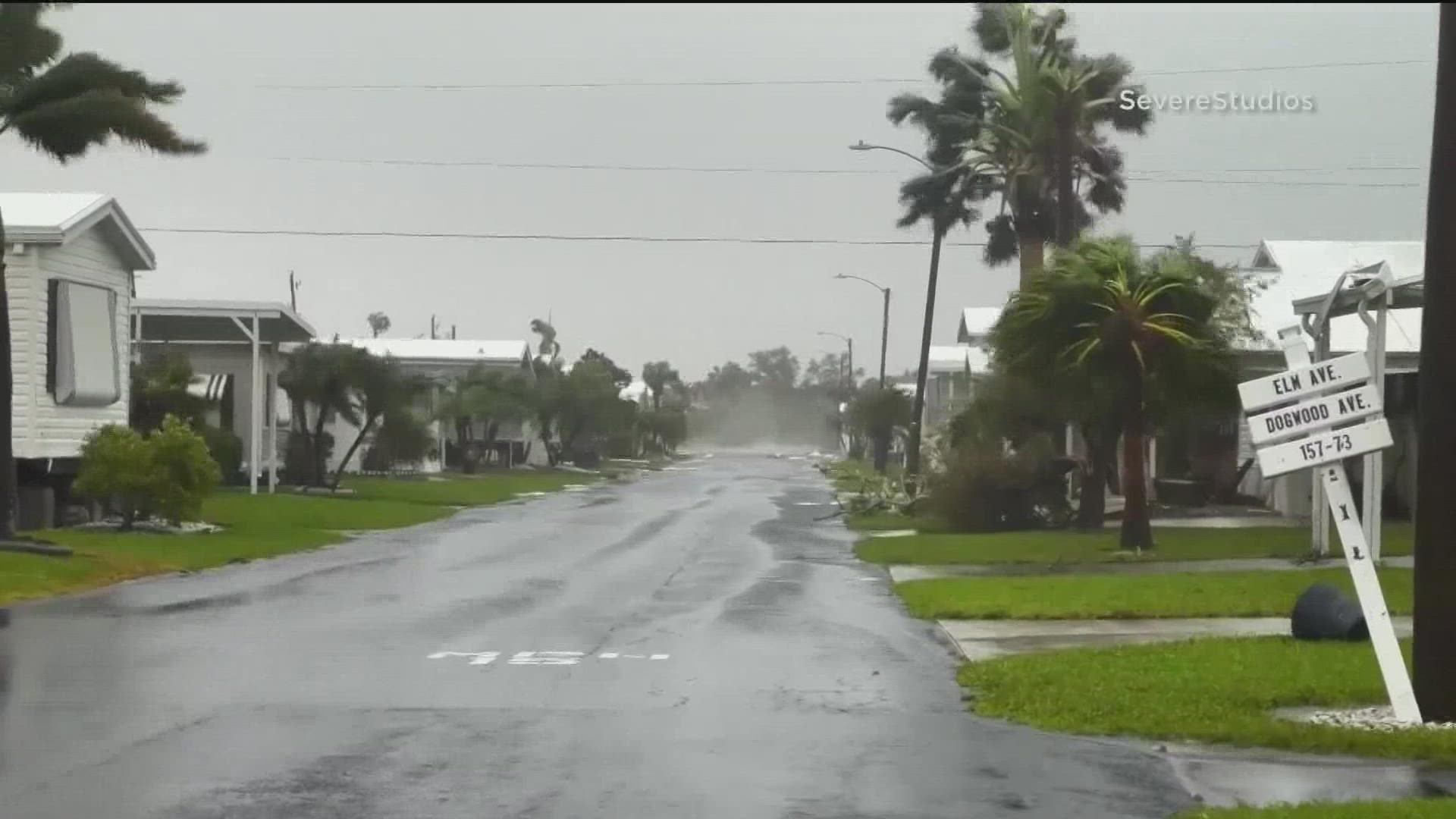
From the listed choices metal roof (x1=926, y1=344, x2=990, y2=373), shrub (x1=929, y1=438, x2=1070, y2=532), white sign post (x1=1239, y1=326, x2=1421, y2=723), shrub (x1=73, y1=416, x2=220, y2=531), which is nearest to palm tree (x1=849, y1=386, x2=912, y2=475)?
metal roof (x1=926, y1=344, x2=990, y2=373)

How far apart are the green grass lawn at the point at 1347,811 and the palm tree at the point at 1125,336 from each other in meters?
16.6

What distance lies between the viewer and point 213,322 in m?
45.2

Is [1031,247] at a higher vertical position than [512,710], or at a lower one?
higher

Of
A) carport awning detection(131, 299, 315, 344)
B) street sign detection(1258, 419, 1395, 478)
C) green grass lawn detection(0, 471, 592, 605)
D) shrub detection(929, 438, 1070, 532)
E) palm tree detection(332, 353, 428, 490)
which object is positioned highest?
carport awning detection(131, 299, 315, 344)

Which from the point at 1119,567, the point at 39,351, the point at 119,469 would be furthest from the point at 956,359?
the point at 1119,567

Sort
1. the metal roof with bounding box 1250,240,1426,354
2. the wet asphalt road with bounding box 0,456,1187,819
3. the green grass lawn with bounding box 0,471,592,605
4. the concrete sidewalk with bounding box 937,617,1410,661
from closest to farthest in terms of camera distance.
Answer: the wet asphalt road with bounding box 0,456,1187,819, the concrete sidewalk with bounding box 937,617,1410,661, the green grass lawn with bounding box 0,471,592,605, the metal roof with bounding box 1250,240,1426,354

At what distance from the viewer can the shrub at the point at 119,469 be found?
1120 inches

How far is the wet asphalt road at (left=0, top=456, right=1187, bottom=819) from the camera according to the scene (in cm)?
929

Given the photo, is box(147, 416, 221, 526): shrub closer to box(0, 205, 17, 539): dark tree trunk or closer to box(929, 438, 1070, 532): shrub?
box(0, 205, 17, 539): dark tree trunk

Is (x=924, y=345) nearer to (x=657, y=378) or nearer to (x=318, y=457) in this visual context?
(x=318, y=457)

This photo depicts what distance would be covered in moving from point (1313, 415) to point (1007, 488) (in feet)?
71.8

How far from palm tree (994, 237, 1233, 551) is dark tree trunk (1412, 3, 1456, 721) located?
45.3 ft

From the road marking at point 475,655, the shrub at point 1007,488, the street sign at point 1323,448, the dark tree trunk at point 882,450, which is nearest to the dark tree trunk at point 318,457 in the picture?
the shrub at point 1007,488

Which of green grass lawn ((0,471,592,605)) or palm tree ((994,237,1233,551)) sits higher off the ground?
palm tree ((994,237,1233,551))
